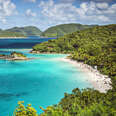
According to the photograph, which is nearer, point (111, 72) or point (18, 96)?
point (18, 96)

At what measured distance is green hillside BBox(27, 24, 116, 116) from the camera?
13273 millimetres

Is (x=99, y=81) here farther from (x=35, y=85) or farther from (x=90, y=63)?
(x=90, y=63)

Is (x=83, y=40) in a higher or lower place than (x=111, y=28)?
lower

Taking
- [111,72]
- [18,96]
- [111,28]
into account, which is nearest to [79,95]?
[18,96]

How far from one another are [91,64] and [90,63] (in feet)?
2.19

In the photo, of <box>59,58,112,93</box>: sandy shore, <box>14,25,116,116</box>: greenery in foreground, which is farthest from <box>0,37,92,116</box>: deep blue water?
<box>14,25,116,116</box>: greenery in foreground

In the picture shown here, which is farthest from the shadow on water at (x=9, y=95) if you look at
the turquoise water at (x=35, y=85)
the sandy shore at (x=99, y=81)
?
the sandy shore at (x=99, y=81)

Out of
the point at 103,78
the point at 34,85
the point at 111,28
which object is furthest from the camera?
the point at 111,28

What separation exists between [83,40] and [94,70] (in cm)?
5738

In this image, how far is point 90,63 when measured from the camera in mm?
56438

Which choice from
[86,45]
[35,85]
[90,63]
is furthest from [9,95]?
[86,45]

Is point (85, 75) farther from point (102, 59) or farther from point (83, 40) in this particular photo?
point (83, 40)

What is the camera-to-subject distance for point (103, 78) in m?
40.8

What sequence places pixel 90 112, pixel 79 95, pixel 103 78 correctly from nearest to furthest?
pixel 90 112 < pixel 79 95 < pixel 103 78
